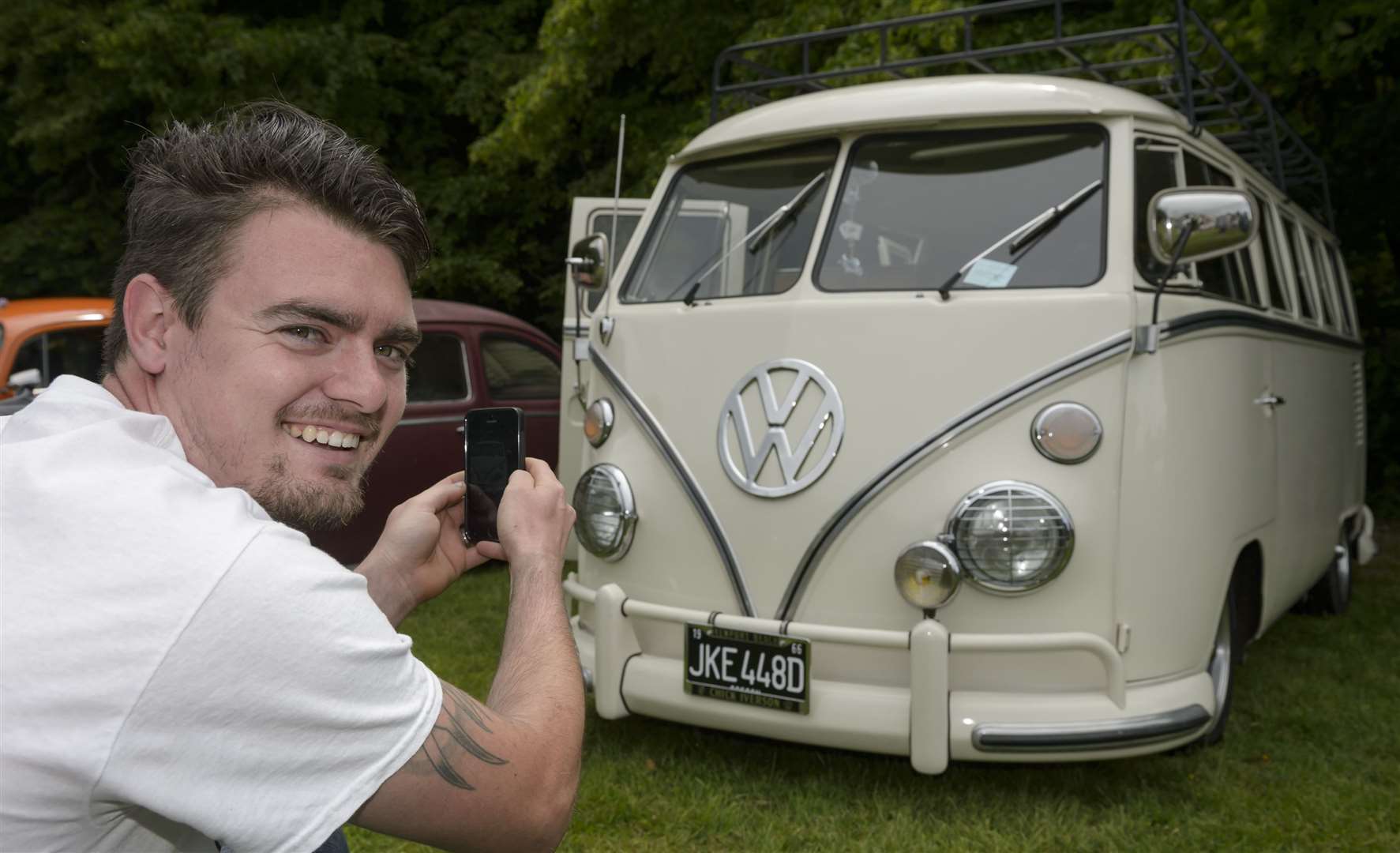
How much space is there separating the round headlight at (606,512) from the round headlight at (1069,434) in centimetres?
135

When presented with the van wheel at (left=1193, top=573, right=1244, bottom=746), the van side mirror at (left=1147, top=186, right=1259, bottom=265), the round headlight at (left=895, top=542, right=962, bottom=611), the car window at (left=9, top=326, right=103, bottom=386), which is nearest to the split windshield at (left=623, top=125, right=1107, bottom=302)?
the van side mirror at (left=1147, top=186, right=1259, bottom=265)

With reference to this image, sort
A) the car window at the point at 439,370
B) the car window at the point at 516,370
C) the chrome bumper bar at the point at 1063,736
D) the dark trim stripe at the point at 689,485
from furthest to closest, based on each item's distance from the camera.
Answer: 1. the car window at the point at 516,370
2. the car window at the point at 439,370
3. the dark trim stripe at the point at 689,485
4. the chrome bumper bar at the point at 1063,736

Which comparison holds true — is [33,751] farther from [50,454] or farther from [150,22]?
[150,22]

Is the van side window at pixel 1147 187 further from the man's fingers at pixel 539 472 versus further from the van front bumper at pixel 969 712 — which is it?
the man's fingers at pixel 539 472

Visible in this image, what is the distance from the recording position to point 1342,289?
25.8 feet

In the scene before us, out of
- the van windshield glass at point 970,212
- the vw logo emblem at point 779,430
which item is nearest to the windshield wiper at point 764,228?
the van windshield glass at point 970,212

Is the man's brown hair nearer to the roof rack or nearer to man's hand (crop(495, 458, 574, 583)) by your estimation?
man's hand (crop(495, 458, 574, 583))

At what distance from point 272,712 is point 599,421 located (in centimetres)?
319

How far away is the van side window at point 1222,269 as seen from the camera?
4.20 m

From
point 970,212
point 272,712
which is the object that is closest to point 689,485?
point 970,212

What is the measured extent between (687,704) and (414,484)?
162 inches

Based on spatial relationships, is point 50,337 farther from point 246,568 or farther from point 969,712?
point 246,568

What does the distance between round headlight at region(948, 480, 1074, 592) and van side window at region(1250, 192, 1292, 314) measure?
2243 millimetres

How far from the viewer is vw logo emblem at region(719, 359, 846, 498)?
3.76 m
